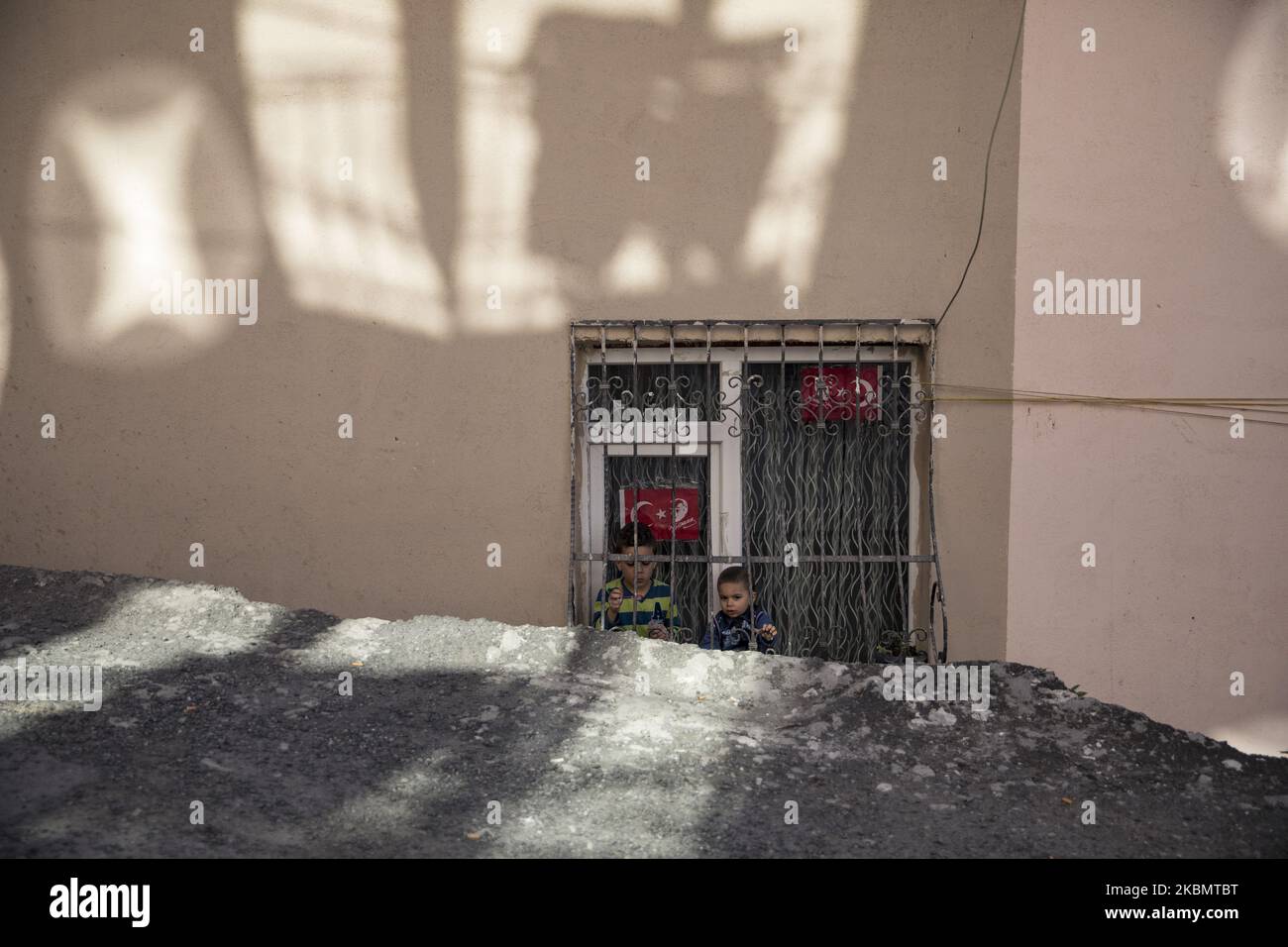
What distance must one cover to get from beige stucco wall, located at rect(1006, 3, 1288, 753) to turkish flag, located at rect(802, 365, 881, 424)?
1.96ft

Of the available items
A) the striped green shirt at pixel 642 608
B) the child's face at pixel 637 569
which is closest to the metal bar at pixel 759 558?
the child's face at pixel 637 569

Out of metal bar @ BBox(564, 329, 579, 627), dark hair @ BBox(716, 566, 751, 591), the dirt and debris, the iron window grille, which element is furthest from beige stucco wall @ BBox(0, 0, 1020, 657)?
dark hair @ BBox(716, 566, 751, 591)

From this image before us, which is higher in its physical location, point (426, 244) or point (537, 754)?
point (426, 244)

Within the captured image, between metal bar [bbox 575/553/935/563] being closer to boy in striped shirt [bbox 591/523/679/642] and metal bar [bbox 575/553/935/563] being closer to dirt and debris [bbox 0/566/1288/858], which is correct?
boy in striped shirt [bbox 591/523/679/642]

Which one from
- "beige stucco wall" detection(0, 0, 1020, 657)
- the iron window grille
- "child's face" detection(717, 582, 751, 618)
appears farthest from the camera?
the iron window grille

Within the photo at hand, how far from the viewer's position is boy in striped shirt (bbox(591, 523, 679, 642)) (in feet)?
14.5

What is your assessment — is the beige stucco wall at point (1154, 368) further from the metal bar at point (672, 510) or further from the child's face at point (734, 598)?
the metal bar at point (672, 510)

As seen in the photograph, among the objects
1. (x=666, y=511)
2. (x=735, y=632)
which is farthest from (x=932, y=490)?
(x=666, y=511)

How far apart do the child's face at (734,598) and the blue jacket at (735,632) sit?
1.5 inches

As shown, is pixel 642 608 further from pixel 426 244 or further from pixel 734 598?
pixel 426 244

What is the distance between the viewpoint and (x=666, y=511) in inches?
182

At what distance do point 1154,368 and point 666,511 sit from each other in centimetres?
213

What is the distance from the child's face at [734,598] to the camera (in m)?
4.28

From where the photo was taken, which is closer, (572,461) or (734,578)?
(734,578)
